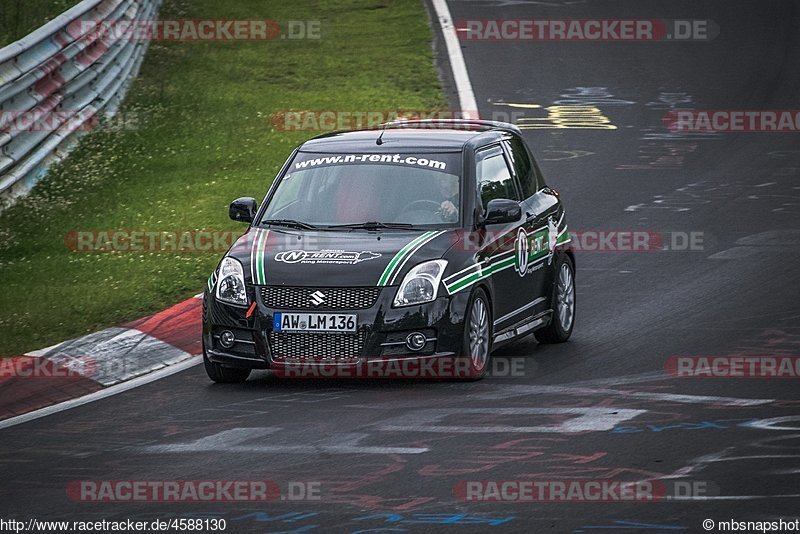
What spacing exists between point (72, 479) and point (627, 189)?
441 inches

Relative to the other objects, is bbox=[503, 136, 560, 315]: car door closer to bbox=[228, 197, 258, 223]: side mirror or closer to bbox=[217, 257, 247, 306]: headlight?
bbox=[228, 197, 258, 223]: side mirror

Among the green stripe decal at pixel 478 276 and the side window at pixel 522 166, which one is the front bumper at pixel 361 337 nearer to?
the green stripe decal at pixel 478 276

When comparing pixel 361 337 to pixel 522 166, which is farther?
pixel 522 166

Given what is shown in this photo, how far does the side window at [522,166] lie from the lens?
12.5 m

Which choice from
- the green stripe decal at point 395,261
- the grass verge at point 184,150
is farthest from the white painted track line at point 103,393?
the green stripe decal at point 395,261

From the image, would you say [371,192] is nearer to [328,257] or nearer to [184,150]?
[328,257]

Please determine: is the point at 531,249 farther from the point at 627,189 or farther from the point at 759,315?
the point at 627,189

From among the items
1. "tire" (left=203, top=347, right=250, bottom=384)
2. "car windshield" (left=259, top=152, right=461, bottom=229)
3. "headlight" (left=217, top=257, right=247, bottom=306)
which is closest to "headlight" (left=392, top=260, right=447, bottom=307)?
"car windshield" (left=259, top=152, right=461, bottom=229)

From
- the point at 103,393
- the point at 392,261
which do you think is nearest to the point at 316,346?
the point at 392,261

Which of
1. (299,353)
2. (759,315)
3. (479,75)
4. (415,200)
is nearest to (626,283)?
(759,315)

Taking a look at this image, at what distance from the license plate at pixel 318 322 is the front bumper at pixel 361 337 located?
1.1 inches

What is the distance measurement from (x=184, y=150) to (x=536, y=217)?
823 centimetres

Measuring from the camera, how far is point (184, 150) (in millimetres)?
19609

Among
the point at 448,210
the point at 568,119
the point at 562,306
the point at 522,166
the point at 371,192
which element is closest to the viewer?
the point at 448,210
